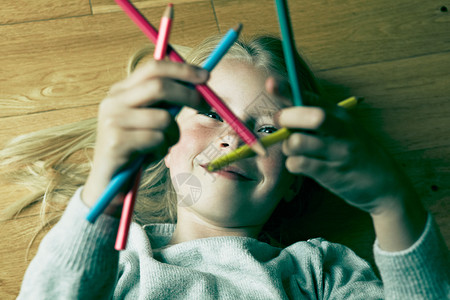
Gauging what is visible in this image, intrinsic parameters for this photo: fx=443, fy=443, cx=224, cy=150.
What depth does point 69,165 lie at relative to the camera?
0.76 metres

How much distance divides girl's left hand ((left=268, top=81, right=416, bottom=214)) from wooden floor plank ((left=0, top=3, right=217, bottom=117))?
515mm

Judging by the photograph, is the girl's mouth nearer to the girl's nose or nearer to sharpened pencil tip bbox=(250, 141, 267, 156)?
the girl's nose

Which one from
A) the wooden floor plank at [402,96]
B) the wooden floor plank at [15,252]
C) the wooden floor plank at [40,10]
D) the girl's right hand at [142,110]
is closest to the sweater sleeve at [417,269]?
the girl's right hand at [142,110]

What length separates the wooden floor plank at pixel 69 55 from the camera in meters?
0.77

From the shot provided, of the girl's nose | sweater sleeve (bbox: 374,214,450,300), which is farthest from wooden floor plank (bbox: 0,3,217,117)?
sweater sleeve (bbox: 374,214,450,300)

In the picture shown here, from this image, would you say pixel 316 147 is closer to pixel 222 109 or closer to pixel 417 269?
pixel 222 109

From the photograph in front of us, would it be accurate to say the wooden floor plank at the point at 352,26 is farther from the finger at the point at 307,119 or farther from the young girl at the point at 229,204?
the finger at the point at 307,119

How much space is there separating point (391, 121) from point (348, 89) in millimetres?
97

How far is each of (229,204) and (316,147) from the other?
0.84ft

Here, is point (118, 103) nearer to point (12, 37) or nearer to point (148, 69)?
point (148, 69)

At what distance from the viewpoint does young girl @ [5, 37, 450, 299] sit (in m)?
0.35

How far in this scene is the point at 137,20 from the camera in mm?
338

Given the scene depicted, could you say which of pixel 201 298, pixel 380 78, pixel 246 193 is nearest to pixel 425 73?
pixel 380 78

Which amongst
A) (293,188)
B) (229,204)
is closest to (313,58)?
(293,188)
